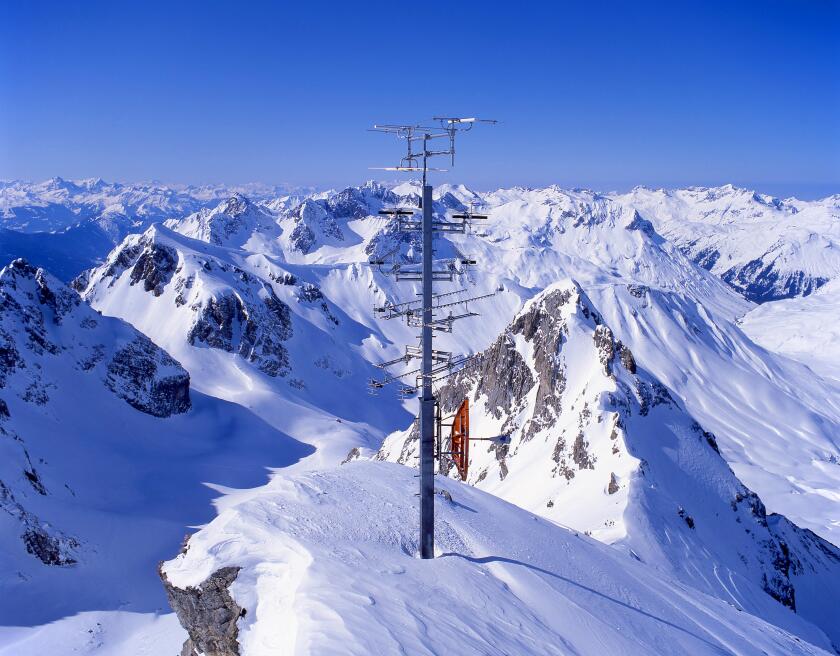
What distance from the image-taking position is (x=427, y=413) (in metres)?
15.9

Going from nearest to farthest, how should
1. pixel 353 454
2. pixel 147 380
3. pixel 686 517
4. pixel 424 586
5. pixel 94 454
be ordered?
1. pixel 424 586
2. pixel 686 517
3. pixel 94 454
4. pixel 353 454
5. pixel 147 380

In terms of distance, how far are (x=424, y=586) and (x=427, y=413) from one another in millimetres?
4312

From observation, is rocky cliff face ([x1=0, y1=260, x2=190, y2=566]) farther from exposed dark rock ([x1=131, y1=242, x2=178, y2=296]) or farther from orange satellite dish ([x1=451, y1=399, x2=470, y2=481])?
orange satellite dish ([x1=451, y1=399, x2=470, y2=481])

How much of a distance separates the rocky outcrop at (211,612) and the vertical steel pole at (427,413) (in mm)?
5204

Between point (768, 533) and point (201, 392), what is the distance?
316 ft

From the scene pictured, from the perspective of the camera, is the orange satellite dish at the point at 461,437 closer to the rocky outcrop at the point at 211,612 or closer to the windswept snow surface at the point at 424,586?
the windswept snow surface at the point at 424,586

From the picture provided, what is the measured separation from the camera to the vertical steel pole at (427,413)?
49.8 feet

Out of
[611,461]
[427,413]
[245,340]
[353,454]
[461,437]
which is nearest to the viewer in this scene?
[427,413]

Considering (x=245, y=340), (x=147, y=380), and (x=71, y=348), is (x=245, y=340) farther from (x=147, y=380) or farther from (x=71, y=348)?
(x=71, y=348)

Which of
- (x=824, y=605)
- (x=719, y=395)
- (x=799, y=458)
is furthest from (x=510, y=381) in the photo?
(x=719, y=395)

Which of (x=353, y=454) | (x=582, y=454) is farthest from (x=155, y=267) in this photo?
(x=582, y=454)

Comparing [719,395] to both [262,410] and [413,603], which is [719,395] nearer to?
[262,410]

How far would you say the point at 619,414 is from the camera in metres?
55.6

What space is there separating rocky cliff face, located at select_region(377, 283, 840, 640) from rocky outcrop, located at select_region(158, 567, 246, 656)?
33.8 m
